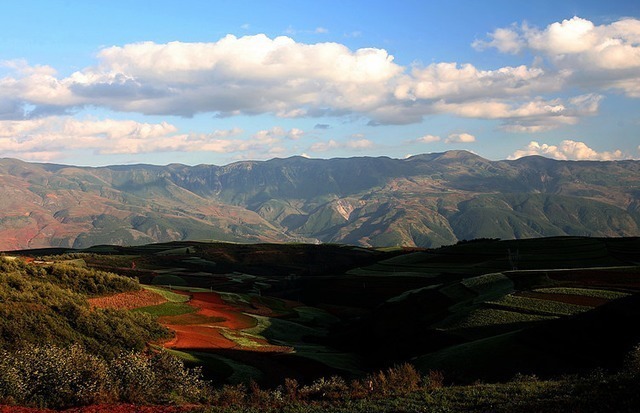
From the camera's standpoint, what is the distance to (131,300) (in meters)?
76.9

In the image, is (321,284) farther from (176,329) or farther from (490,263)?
(176,329)

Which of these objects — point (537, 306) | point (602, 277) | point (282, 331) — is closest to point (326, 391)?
point (537, 306)

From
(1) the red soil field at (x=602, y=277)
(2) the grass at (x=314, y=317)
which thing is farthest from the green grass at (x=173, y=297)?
(1) the red soil field at (x=602, y=277)

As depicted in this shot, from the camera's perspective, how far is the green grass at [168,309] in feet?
242

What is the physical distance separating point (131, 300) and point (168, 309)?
19.7ft

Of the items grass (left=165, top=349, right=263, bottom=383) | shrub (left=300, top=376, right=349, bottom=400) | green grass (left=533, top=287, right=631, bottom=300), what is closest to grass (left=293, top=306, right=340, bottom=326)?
green grass (left=533, top=287, right=631, bottom=300)

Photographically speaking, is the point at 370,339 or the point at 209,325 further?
the point at 209,325

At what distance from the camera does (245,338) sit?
6525 centimetres

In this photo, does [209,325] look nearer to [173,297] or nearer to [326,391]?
[173,297]

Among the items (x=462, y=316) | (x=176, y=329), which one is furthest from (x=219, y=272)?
(x=462, y=316)

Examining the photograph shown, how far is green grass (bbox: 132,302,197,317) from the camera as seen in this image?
73.7 metres

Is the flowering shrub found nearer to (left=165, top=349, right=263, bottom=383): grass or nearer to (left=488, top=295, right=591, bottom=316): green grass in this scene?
(left=165, top=349, right=263, bottom=383): grass

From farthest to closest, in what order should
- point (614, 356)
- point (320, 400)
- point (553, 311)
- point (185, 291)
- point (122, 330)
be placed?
point (185, 291) < point (553, 311) < point (122, 330) < point (614, 356) < point (320, 400)

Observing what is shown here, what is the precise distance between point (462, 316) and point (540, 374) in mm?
25423
